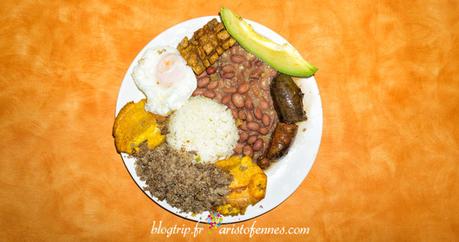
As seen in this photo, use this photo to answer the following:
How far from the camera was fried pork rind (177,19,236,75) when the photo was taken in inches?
101

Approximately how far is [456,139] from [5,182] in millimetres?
3604

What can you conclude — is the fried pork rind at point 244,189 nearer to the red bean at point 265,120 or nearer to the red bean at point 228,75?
the red bean at point 265,120

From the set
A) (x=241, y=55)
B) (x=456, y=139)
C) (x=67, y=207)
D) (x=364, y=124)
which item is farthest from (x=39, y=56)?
(x=456, y=139)

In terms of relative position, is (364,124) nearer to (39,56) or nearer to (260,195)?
(260,195)

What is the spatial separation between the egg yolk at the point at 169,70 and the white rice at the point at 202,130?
192mm

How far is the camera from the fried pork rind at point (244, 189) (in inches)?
97.2

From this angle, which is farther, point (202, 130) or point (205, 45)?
point (202, 130)

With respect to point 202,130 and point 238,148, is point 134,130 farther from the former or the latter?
point 238,148

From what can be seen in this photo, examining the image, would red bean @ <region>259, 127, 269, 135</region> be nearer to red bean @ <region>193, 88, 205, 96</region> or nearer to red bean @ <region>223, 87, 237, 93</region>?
red bean @ <region>223, 87, 237, 93</region>

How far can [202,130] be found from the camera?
8.79ft

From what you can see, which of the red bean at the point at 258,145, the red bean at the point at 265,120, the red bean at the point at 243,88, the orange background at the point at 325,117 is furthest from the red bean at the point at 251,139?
the orange background at the point at 325,117

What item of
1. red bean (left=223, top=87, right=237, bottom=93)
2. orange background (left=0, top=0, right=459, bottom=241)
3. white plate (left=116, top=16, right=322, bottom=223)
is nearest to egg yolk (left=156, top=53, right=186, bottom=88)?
white plate (left=116, top=16, right=322, bottom=223)

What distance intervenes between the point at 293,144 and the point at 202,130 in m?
0.66

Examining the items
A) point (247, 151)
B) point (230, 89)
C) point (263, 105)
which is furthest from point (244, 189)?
point (230, 89)
